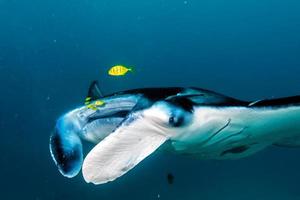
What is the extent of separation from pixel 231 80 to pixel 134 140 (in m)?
55.6

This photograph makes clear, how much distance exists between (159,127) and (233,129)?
0.66 metres

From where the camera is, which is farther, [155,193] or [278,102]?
[155,193]

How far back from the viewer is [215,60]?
60.6 meters

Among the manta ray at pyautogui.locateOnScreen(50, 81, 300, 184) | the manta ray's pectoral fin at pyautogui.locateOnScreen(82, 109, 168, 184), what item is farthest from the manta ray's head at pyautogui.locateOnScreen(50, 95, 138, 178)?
the manta ray's pectoral fin at pyautogui.locateOnScreen(82, 109, 168, 184)

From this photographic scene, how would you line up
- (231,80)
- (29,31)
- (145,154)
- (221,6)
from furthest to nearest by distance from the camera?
(221,6) < (231,80) < (29,31) < (145,154)

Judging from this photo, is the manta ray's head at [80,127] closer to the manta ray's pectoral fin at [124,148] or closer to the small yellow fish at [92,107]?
the small yellow fish at [92,107]

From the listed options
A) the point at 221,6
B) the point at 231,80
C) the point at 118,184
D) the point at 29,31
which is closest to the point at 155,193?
the point at 118,184

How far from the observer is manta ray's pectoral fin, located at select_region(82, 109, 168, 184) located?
2252mm

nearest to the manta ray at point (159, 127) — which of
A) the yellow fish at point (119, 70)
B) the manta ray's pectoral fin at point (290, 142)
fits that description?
the manta ray's pectoral fin at point (290, 142)

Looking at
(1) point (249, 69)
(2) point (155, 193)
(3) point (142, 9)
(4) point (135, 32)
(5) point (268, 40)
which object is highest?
(3) point (142, 9)

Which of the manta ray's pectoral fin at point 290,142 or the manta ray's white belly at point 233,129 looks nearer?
the manta ray's white belly at point 233,129

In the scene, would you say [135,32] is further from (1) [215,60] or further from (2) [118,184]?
(2) [118,184]

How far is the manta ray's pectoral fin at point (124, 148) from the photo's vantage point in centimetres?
225

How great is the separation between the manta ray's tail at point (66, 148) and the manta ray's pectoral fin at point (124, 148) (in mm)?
231
